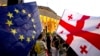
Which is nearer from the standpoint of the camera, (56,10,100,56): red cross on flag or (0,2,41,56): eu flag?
(0,2,41,56): eu flag

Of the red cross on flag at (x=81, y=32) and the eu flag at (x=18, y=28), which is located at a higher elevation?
the eu flag at (x=18, y=28)

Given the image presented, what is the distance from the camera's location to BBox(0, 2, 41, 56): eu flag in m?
5.71

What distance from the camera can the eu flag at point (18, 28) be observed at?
225 inches

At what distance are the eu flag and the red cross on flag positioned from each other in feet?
5.72

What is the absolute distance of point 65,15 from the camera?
349 inches

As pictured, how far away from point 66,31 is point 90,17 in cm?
79

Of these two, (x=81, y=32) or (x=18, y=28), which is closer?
(x=18, y=28)

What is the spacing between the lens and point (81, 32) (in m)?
8.40

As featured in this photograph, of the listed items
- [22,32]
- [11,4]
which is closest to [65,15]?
[11,4]

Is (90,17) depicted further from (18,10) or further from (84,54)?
(18,10)

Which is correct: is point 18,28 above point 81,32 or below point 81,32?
above

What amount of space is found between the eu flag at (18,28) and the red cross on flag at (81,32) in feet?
5.72

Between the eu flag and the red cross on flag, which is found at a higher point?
the eu flag

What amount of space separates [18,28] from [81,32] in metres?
2.73
